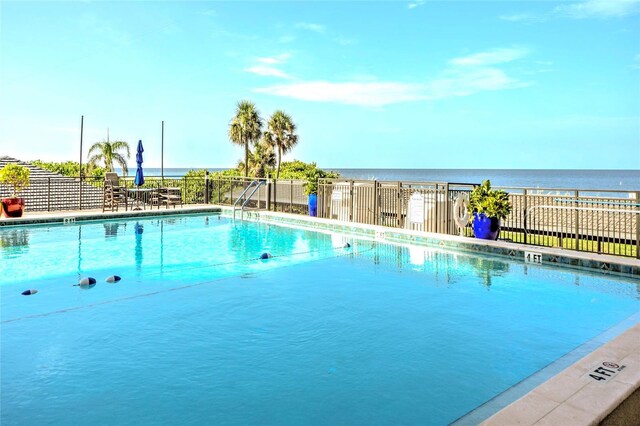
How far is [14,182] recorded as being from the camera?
1257cm

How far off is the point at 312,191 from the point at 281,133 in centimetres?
2498

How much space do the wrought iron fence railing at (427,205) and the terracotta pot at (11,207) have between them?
2333 mm

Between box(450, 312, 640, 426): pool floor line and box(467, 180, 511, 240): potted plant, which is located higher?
box(467, 180, 511, 240): potted plant

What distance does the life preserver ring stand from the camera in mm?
9281

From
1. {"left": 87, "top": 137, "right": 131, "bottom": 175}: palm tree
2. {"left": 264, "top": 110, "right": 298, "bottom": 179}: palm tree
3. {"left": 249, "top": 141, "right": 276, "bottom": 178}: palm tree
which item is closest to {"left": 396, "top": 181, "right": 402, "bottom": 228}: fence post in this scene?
{"left": 87, "top": 137, "right": 131, "bottom": 175}: palm tree

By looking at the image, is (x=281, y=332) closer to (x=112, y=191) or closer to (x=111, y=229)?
(x=111, y=229)

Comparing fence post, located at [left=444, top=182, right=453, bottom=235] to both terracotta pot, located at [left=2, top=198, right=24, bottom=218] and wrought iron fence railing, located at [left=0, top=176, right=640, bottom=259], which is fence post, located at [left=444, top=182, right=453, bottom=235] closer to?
wrought iron fence railing, located at [left=0, top=176, right=640, bottom=259]

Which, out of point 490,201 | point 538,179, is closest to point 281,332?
point 490,201

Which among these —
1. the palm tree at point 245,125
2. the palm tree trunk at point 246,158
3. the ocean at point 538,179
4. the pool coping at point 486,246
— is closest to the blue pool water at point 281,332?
the pool coping at point 486,246

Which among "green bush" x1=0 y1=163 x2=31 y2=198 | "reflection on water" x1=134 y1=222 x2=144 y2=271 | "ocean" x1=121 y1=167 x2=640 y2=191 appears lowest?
"reflection on water" x1=134 y1=222 x2=144 y2=271

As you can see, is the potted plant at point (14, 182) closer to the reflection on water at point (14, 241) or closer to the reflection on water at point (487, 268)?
the reflection on water at point (14, 241)

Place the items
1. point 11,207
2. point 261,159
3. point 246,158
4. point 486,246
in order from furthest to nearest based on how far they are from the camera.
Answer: point 261,159
point 246,158
point 11,207
point 486,246

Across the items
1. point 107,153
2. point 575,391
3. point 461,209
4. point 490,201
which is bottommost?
point 575,391

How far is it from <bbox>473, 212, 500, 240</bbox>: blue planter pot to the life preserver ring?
249mm
